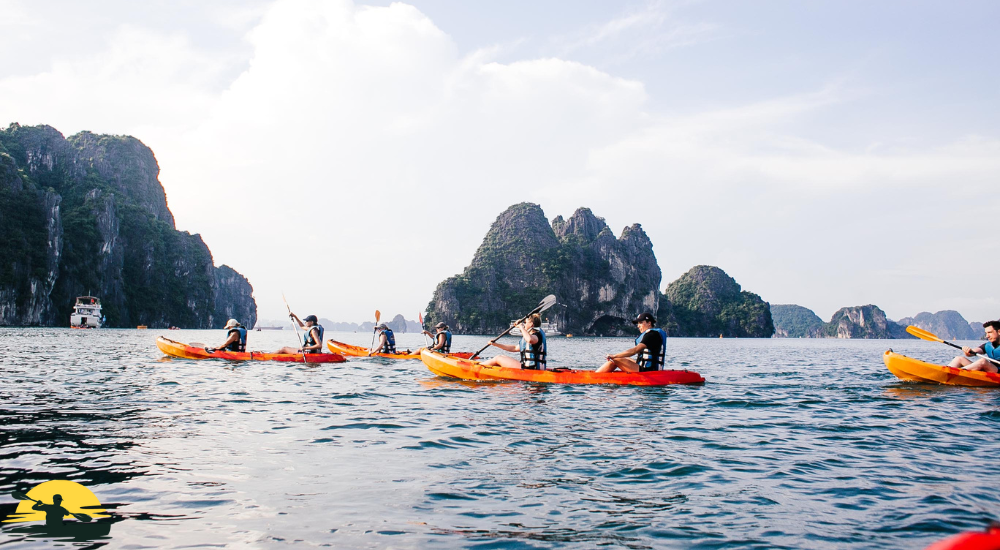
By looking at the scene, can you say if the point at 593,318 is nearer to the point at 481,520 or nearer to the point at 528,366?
the point at 528,366

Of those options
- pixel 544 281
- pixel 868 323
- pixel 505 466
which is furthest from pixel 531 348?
pixel 868 323

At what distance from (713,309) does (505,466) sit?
6826 inches

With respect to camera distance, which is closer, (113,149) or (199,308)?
(199,308)

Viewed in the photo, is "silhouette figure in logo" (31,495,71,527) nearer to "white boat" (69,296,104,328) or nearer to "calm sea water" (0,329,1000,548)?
"calm sea water" (0,329,1000,548)

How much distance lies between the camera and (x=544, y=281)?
136m

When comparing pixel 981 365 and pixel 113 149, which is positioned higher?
pixel 113 149

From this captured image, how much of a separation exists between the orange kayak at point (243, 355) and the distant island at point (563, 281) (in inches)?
4345

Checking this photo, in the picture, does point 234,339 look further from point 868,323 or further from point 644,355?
point 868,323

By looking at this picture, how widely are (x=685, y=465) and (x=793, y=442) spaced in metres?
2.35

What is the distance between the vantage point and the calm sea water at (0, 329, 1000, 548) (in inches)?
165

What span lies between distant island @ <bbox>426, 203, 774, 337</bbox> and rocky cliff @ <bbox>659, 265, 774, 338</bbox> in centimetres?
54

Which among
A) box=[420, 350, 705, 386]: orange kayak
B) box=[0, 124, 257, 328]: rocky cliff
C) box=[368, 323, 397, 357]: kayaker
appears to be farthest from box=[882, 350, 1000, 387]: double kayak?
box=[0, 124, 257, 328]: rocky cliff

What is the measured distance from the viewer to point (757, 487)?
544 cm

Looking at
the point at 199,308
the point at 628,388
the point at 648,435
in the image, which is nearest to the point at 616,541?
the point at 648,435
